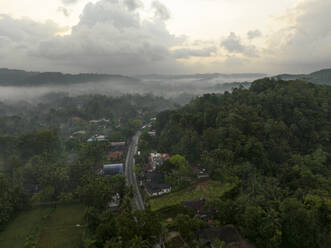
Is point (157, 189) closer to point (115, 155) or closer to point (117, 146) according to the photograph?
point (115, 155)

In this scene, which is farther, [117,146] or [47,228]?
[117,146]

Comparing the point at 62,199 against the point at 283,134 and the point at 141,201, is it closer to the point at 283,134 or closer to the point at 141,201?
the point at 141,201

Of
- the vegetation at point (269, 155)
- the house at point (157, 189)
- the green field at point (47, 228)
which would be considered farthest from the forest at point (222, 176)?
the house at point (157, 189)

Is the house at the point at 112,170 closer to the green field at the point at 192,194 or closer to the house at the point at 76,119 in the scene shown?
the green field at the point at 192,194

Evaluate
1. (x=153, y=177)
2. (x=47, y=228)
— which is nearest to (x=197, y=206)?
(x=153, y=177)

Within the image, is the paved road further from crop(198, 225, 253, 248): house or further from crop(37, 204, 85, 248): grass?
crop(198, 225, 253, 248): house

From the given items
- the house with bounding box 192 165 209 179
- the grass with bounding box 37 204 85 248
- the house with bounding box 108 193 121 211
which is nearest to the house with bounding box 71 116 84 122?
the grass with bounding box 37 204 85 248
